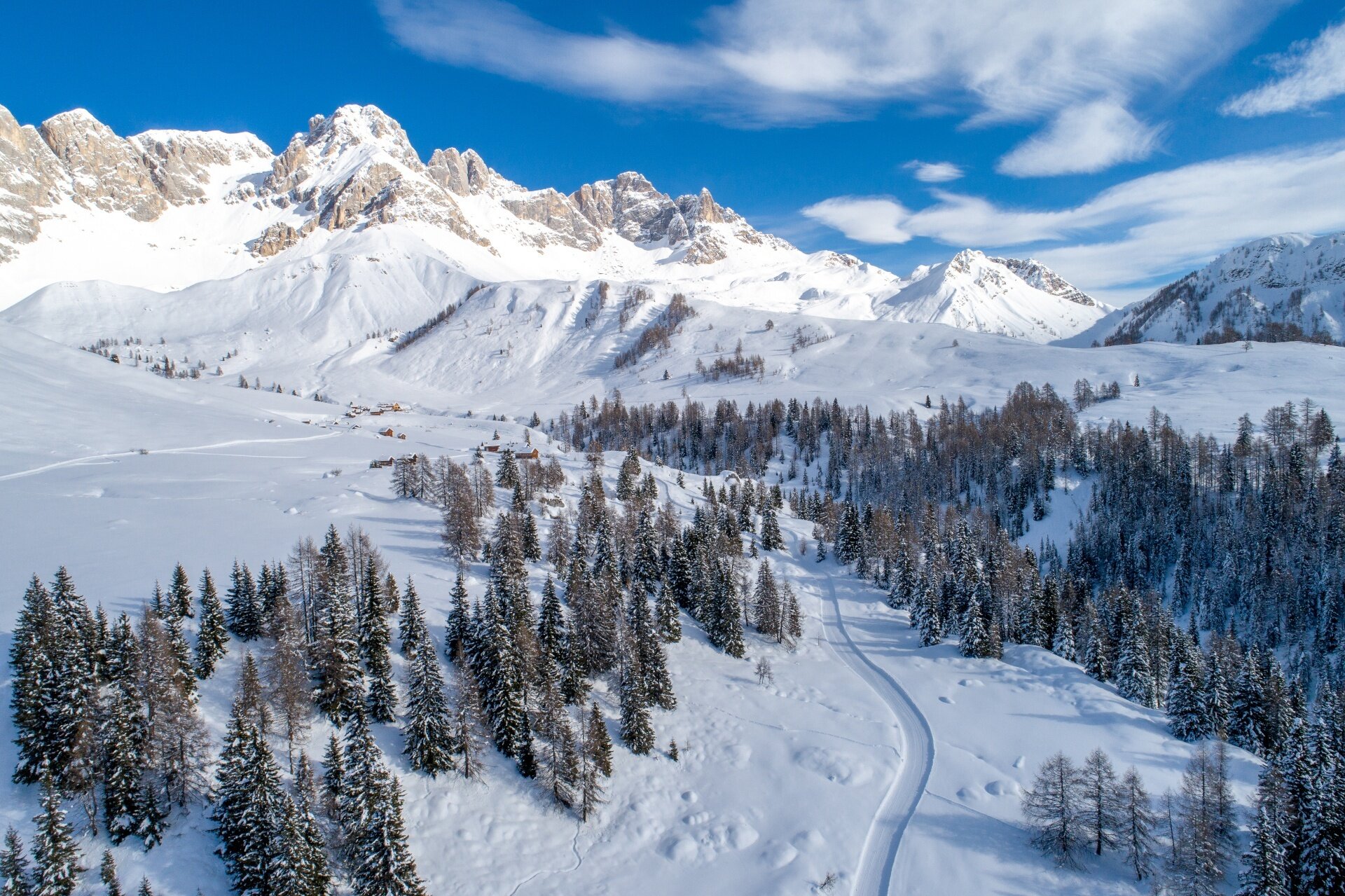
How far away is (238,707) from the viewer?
120ft

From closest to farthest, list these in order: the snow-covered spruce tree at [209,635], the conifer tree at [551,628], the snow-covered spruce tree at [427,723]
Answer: the snow-covered spruce tree at [427,723] < the snow-covered spruce tree at [209,635] < the conifer tree at [551,628]

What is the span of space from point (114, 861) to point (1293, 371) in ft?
867

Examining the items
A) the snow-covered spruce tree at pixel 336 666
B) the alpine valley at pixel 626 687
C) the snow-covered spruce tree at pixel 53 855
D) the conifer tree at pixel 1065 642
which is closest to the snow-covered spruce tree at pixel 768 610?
the alpine valley at pixel 626 687

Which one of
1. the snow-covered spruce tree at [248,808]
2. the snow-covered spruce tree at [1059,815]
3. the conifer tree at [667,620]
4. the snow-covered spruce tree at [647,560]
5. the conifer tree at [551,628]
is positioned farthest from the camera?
the snow-covered spruce tree at [647,560]

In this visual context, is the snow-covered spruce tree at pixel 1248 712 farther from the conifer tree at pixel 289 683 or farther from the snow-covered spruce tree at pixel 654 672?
the conifer tree at pixel 289 683

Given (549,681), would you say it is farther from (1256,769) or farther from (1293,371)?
(1293,371)

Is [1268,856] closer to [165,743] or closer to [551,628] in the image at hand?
[551,628]

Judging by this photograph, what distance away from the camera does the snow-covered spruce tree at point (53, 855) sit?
95.0ft

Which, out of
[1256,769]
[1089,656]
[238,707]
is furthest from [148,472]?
[1256,769]

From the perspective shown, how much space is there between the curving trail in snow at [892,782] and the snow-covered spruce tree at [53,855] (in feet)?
132

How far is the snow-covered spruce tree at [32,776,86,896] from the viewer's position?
2897 cm

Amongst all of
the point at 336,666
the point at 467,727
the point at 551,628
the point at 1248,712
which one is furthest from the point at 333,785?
the point at 1248,712

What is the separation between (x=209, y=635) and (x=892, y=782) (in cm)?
5195

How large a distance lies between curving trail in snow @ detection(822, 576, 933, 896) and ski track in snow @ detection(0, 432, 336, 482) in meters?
125
